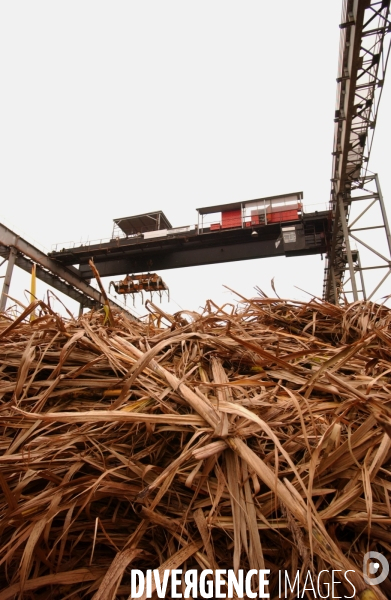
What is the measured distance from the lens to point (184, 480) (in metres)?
0.39

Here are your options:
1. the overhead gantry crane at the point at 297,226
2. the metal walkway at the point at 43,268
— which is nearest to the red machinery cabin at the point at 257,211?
the overhead gantry crane at the point at 297,226

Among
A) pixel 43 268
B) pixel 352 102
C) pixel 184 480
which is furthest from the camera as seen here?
pixel 43 268

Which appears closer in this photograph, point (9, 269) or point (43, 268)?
point (9, 269)

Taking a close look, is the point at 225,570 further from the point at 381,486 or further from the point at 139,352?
the point at 139,352

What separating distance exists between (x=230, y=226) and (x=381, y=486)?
12.0 meters

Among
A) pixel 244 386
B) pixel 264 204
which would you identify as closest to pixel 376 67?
pixel 264 204

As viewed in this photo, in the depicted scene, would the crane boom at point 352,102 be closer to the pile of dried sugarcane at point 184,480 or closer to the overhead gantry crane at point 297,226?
the overhead gantry crane at point 297,226

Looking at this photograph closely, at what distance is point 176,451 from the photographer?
0.44 m

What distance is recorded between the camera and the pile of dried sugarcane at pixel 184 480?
351 mm

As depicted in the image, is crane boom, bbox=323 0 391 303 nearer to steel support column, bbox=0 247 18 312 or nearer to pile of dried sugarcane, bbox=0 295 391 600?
pile of dried sugarcane, bbox=0 295 391 600

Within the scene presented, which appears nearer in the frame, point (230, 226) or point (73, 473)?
point (73, 473)

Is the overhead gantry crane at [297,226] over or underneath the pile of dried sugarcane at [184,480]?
over

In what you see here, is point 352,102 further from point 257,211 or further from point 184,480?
point 184,480

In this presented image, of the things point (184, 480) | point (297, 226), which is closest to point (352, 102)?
point (297, 226)
